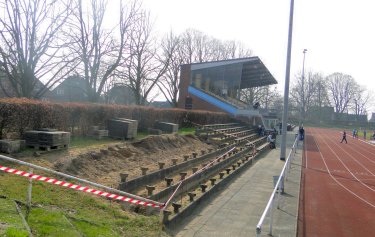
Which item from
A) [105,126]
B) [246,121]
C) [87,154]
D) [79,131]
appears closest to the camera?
[87,154]

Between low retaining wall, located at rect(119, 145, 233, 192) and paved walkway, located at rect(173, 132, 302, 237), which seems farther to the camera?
low retaining wall, located at rect(119, 145, 233, 192)

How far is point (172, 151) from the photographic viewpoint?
2072cm

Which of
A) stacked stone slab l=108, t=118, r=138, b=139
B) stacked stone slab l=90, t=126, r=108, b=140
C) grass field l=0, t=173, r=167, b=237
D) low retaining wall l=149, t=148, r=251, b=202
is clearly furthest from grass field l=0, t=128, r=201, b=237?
stacked stone slab l=108, t=118, r=138, b=139

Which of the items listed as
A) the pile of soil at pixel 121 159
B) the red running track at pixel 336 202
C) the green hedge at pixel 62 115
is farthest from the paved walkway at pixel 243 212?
the green hedge at pixel 62 115

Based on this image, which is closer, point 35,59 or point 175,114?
point 35,59

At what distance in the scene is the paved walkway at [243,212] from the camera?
9914 millimetres

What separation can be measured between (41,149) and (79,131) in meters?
4.30

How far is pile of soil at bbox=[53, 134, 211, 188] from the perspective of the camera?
1191cm

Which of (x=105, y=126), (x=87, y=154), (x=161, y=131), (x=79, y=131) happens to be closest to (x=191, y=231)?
(x=87, y=154)

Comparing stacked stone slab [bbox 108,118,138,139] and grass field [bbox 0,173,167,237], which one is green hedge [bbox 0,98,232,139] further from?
grass field [bbox 0,173,167,237]

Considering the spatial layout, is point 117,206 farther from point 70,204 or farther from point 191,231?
point 191,231

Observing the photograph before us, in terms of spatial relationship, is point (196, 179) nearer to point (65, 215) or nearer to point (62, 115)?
point (62, 115)

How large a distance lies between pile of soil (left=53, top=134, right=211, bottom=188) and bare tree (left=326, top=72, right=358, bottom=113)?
378 feet

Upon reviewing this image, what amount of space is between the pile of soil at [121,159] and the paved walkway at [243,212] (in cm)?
287
